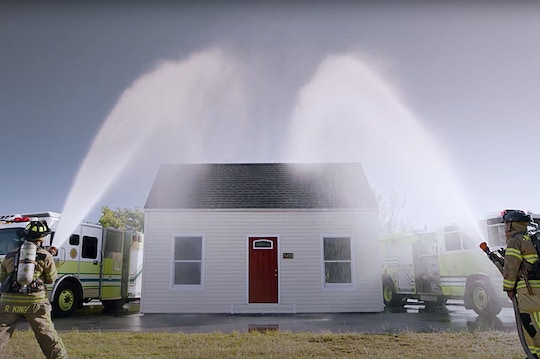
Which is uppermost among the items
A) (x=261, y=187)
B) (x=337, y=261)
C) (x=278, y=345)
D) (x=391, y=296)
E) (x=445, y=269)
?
(x=261, y=187)

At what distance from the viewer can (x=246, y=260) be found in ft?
44.1

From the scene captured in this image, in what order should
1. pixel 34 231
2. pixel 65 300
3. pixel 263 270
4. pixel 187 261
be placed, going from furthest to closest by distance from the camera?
1. pixel 187 261
2. pixel 263 270
3. pixel 65 300
4. pixel 34 231

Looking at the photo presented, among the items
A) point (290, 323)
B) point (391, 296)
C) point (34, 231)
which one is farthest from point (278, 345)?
point (391, 296)

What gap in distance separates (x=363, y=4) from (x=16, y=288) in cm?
507

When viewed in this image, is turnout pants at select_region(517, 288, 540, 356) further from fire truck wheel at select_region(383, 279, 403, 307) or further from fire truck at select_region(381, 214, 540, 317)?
fire truck wheel at select_region(383, 279, 403, 307)

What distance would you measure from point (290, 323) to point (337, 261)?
340 cm

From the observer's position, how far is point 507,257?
5086 millimetres

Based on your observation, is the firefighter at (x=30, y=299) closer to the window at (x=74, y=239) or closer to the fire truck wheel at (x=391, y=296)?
the window at (x=74, y=239)

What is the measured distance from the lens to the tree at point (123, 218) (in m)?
37.3

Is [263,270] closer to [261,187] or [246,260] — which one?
[246,260]

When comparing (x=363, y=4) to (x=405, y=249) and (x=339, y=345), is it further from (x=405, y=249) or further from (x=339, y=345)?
(x=405, y=249)

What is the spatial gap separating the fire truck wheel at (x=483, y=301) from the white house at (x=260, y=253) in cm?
279

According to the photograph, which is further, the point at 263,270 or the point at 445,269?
the point at 263,270

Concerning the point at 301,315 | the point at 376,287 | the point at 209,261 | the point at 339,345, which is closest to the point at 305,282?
the point at 301,315
